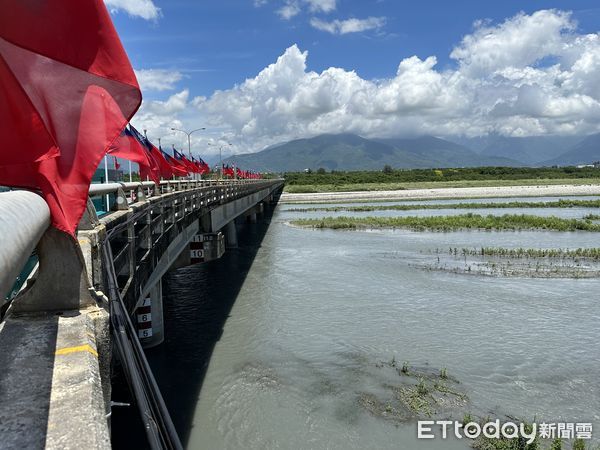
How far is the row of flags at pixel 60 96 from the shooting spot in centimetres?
435

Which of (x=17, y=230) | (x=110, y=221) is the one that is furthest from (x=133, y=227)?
(x=17, y=230)

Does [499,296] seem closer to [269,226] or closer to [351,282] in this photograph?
[351,282]

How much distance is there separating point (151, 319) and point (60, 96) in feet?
37.6

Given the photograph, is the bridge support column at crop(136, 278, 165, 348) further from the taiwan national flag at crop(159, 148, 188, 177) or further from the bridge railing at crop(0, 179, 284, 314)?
the taiwan national flag at crop(159, 148, 188, 177)

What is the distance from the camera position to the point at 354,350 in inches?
616

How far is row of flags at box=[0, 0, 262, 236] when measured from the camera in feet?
14.3

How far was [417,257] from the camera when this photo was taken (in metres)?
32.9

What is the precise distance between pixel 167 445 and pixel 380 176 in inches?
7352

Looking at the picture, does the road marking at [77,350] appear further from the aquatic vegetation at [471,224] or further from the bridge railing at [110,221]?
the aquatic vegetation at [471,224]

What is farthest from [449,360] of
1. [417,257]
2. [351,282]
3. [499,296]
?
[417,257]

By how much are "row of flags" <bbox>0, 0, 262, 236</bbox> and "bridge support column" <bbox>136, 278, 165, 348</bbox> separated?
9788 mm

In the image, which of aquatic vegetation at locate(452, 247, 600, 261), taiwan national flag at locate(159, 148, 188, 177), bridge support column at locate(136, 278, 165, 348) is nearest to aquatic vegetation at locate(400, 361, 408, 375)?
bridge support column at locate(136, 278, 165, 348)

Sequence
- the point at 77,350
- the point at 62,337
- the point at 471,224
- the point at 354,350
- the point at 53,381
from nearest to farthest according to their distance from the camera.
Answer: the point at 53,381
the point at 77,350
the point at 62,337
the point at 354,350
the point at 471,224

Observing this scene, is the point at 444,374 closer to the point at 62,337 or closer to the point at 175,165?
the point at 62,337
